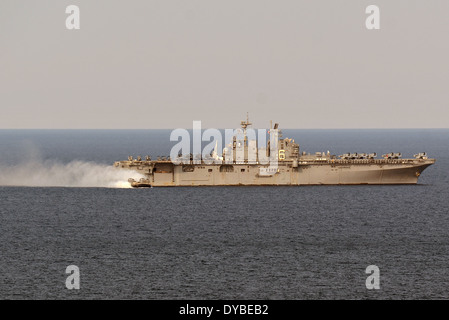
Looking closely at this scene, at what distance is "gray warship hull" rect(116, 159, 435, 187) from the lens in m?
88.8

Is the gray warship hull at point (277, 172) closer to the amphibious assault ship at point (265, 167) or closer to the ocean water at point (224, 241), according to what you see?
the amphibious assault ship at point (265, 167)

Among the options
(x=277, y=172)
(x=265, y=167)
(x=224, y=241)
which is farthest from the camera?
(x=277, y=172)

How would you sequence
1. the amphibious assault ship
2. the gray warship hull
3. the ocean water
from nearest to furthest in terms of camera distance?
the ocean water, the amphibious assault ship, the gray warship hull

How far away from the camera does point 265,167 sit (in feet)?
291

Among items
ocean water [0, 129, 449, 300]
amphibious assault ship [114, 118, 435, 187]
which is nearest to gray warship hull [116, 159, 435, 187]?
amphibious assault ship [114, 118, 435, 187]

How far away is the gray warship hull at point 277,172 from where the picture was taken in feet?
291

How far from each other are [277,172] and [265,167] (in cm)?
183

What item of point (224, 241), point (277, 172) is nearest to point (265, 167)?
point (277, 172)

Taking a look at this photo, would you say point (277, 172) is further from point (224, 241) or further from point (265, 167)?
point (224, 241)

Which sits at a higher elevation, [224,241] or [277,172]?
[277,172]

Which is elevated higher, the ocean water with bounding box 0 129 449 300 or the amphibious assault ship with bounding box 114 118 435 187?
the amphibious assault ship with bounding box 114 118 435 187

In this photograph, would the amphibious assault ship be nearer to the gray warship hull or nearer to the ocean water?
the gray warship hull
